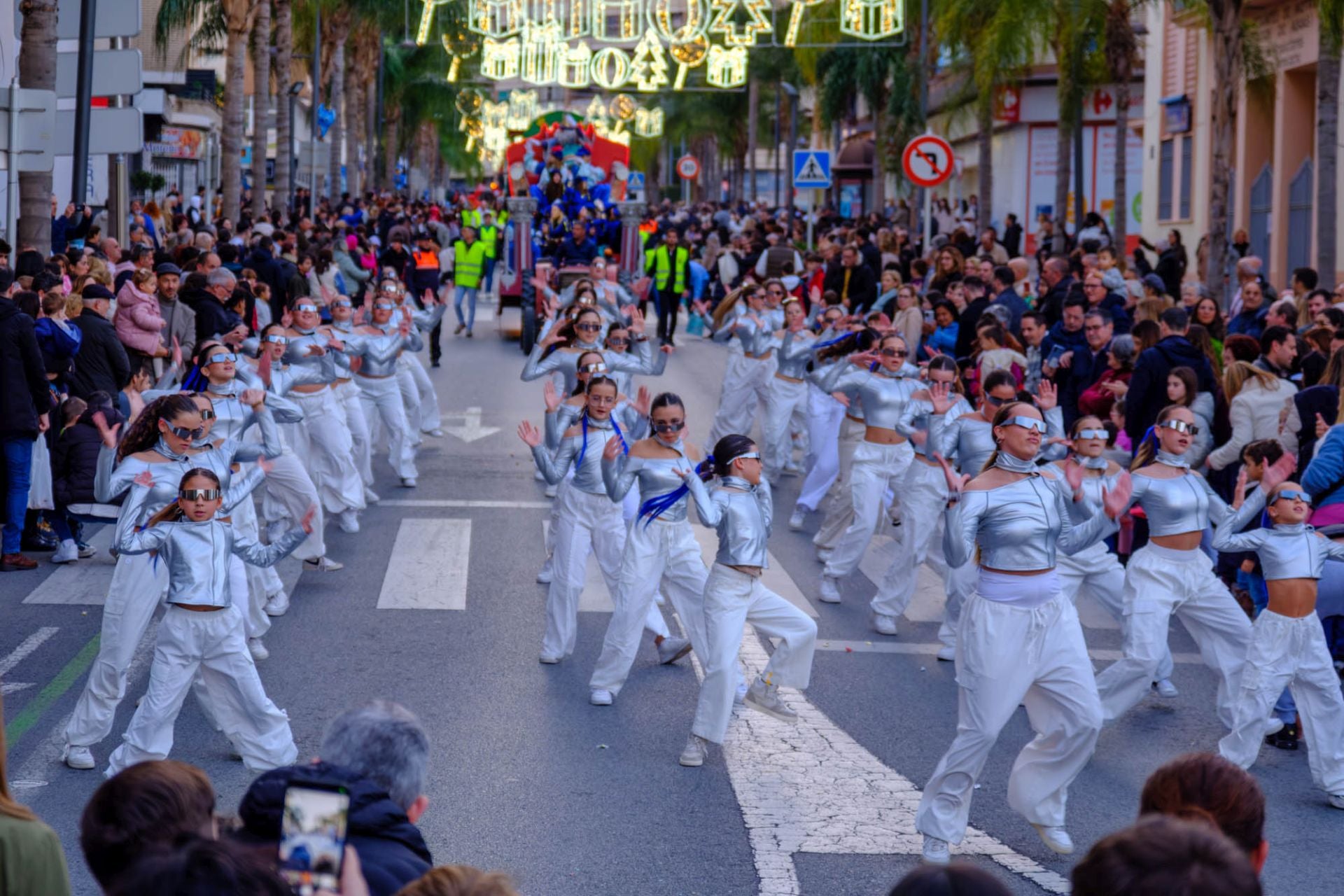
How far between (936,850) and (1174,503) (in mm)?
2646

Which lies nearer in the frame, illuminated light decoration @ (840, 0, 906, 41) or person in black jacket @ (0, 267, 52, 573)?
person in black jacket @ (0, 267, 52, 573)

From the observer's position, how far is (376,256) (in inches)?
1180

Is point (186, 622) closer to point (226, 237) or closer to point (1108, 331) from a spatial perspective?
point (1108, 331)

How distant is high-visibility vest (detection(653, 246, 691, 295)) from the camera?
1089 inches

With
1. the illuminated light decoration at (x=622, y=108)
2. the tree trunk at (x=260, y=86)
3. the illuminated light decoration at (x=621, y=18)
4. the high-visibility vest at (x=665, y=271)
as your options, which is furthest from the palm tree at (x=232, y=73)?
the illuminated light decoration at (x=622, y=108)

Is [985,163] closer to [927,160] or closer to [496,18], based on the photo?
[496,18]

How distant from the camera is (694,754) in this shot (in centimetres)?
827

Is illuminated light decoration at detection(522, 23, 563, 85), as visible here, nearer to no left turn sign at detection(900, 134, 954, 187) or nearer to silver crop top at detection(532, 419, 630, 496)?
no left turn sign at detection(900, 134, 954, 187)

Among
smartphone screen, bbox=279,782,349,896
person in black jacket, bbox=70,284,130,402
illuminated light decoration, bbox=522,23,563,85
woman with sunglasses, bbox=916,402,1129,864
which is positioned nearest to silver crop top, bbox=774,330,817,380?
person in black jacket, bbox=70,284,130,402

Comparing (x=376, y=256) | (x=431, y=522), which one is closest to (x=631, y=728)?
(x=431, y=522)

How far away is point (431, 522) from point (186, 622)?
261 inches

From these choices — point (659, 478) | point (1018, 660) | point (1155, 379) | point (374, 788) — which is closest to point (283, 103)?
point (1155, 379)

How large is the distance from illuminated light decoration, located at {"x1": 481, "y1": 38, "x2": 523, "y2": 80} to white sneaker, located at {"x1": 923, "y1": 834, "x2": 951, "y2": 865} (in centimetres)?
3397

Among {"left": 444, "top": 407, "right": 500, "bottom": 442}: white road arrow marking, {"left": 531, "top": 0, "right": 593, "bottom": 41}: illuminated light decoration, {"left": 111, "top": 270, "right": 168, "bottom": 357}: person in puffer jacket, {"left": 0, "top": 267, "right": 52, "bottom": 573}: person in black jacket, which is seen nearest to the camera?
{"left": 0, "top": 267, "right": 52, "bottom": 573}: person in black jacket
